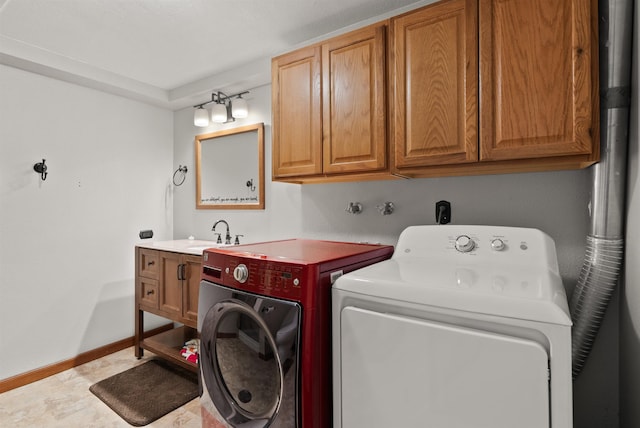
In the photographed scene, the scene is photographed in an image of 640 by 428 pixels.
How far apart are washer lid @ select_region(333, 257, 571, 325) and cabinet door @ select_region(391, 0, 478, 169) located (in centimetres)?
52

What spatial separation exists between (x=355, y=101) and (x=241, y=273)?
1.09 m

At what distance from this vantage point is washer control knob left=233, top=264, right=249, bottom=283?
148 cm

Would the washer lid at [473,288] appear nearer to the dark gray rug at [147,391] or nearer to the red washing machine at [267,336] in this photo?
the red washing machine at [267,336]

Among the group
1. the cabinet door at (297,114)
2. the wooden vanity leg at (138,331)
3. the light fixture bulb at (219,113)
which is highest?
the light fixture bulb at (219,113)

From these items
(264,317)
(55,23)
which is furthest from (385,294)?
(55,23)

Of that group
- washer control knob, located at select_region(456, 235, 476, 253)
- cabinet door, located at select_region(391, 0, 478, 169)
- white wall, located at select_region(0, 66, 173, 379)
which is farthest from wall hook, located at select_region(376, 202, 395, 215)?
white wall, located at select_region(0, 66, 173, 379)

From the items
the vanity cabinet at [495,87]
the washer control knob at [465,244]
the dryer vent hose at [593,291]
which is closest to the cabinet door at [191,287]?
the vanity cabinet at [495,87]

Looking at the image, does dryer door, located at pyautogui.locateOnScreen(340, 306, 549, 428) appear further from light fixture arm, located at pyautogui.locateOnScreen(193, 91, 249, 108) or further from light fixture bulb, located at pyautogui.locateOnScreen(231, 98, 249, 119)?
light fixture arm, located at pyautogui.locateOnScreen(193, 91, 249, 108)

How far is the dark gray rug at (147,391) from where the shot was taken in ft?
6.99

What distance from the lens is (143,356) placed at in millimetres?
2928

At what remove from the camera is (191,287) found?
2.48m

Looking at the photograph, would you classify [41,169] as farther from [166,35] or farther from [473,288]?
[473,288]

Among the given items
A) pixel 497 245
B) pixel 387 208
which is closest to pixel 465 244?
pixel 497 245

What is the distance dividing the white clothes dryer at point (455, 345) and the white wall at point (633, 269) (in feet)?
0.82
